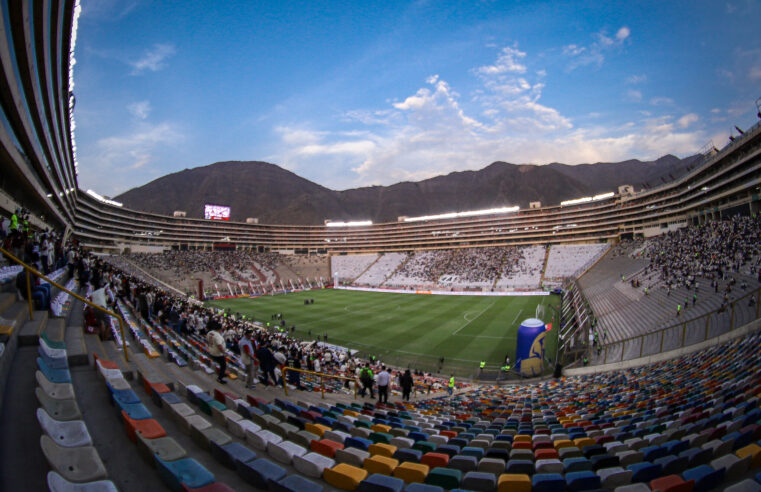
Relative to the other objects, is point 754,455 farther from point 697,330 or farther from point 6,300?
point 697,330

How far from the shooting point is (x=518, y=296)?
52.6 metres

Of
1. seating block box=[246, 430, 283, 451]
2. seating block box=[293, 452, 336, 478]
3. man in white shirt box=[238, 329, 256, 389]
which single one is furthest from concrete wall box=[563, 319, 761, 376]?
man in white shirt box=[238, 329, 256, 389]

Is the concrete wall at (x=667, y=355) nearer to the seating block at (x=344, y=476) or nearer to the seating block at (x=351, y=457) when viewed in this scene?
the seating block at (x=351, y=457)

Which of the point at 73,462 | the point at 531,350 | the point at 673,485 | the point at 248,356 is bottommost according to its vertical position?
the point at 531,350

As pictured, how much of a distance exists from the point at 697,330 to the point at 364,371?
15734mm

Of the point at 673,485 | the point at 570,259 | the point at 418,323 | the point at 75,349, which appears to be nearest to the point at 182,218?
the point at 418,323

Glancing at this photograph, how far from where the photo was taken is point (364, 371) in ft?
40.3

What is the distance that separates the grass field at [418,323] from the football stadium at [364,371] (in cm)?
39

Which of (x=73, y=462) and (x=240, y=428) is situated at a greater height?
(x=73, y=462)

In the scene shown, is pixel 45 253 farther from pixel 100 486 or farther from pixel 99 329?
pixel 100 486

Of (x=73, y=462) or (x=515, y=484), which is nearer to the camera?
(x=73, y=462)

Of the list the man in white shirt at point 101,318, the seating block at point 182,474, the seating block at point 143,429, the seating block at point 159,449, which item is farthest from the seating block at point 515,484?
the man in white shirt at point 101,318

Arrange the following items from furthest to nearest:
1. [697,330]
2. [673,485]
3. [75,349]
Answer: [697,330] → [75,349] → [673,485]

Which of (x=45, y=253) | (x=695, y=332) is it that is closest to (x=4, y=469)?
(x=45, y=253)
